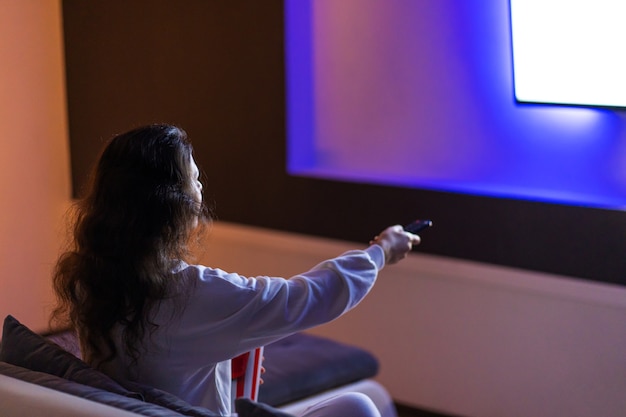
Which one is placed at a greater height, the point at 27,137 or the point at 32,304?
the point at 27,137

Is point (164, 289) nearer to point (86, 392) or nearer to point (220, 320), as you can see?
point (220, 320)

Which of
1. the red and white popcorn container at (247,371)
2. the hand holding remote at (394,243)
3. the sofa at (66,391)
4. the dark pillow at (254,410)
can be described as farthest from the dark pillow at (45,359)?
the hand holding remote at (394,243)

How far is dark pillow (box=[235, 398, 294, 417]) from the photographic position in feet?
6.29

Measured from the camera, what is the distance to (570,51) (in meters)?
3.55

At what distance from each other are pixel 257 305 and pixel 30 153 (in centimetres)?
306

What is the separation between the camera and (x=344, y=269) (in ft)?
7.61

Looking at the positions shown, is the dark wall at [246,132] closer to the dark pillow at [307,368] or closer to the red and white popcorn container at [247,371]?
the dark pillow at [307,368]

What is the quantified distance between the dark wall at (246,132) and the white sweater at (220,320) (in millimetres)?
1538

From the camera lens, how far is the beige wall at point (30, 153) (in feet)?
15.7

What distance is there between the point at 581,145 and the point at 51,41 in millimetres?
2689

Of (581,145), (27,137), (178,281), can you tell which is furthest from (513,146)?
(27,137)

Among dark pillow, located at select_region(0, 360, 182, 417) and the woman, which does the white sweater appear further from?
dark pillow, located at select_region(0, 360, 182, 417)

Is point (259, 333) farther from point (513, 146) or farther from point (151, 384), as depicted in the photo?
point (513, 146)

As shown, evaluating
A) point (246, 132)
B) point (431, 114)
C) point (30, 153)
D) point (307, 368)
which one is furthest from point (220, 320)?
point (30, 153)
